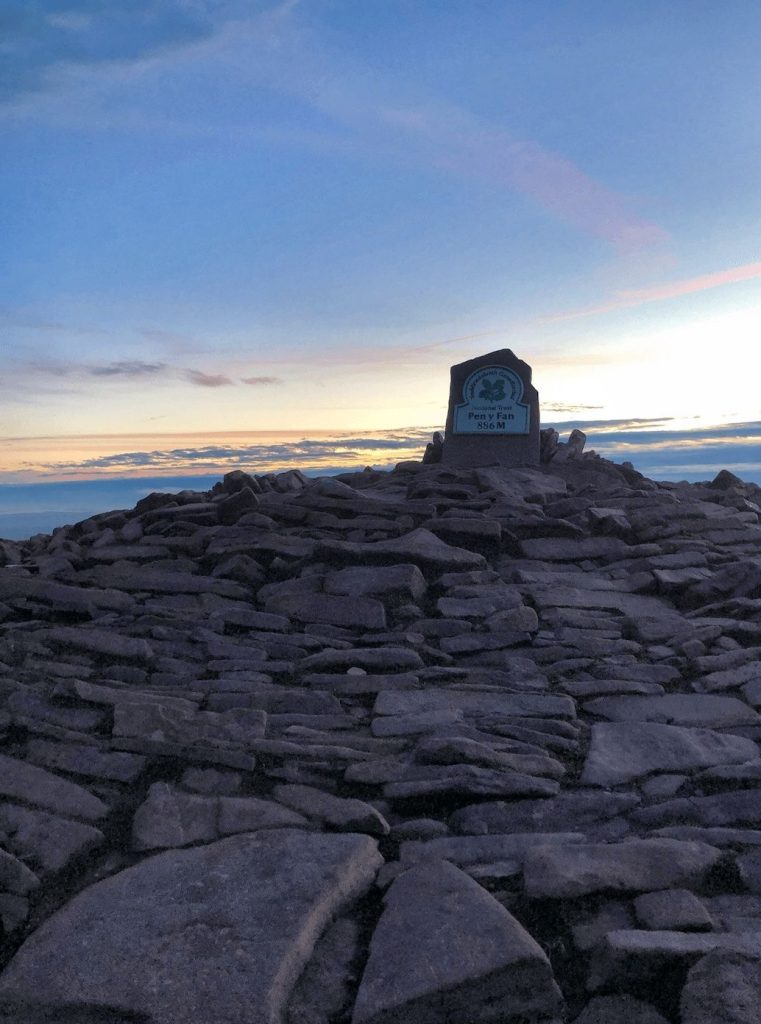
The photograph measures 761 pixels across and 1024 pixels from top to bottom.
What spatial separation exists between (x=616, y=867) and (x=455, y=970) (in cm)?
113

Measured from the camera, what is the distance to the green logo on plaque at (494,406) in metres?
16.0

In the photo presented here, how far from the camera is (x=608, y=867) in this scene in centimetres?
436

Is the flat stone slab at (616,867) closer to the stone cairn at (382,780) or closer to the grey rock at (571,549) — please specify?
the stone cairn at (382,780)

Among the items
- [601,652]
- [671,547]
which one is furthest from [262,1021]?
[671,547]

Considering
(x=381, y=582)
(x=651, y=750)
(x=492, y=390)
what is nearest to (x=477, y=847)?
(x=651, y=750)

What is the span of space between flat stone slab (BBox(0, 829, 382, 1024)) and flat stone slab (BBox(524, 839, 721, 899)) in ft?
2.95

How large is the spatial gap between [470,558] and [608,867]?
596 cm

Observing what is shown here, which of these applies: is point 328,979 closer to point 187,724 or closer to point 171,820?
point 171,820

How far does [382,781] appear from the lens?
18.0ft

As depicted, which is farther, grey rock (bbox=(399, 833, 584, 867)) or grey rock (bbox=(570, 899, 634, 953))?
grey rock (bbox=(399, 833, 584, 867))

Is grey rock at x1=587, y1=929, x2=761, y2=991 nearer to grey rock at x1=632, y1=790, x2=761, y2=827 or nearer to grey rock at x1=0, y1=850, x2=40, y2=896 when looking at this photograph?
grey rock at x1=632, y1=790, x2=761, y2=827

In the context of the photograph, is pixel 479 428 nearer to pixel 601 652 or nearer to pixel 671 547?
pixel 671 547

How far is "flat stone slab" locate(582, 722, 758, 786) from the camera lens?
5.78m

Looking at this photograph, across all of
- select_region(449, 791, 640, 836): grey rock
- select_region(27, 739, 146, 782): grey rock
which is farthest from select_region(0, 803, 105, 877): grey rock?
select_region(449, 791, 640, 836): grey rock
